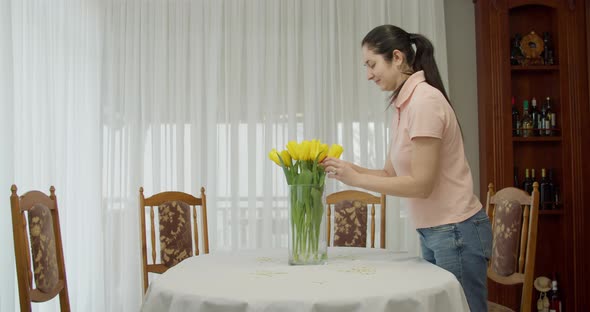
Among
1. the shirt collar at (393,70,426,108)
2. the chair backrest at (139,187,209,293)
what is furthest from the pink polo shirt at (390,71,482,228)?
the chair backrest at (139,187,209,293)

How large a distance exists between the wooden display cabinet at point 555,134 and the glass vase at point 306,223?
8.33 ft

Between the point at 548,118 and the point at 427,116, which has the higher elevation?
the point at 548,118

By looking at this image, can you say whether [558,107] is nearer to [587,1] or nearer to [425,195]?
[587,1]

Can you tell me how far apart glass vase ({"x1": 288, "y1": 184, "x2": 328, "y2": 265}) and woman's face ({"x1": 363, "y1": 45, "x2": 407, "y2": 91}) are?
423mm

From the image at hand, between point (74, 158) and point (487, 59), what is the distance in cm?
292

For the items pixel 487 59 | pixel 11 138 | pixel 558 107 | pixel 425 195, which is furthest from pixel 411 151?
pixel 558 107

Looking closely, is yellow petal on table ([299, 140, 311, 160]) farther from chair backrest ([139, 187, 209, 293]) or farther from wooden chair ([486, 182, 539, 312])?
chair backrest ([139, 187, 209, 293])

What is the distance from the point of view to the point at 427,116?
1.64 metres

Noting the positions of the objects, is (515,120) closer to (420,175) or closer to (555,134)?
(555,134)

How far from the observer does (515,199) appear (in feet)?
7.82

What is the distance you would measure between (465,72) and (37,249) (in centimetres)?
341

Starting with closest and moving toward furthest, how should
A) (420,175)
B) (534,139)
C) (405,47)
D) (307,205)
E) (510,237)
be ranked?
1. (420,175)
2. (307,205)
3. (405,47)
4. (510,237)
5. (534,139)

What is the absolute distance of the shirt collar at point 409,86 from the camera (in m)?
1.76

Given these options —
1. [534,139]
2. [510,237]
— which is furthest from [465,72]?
[510,237]
